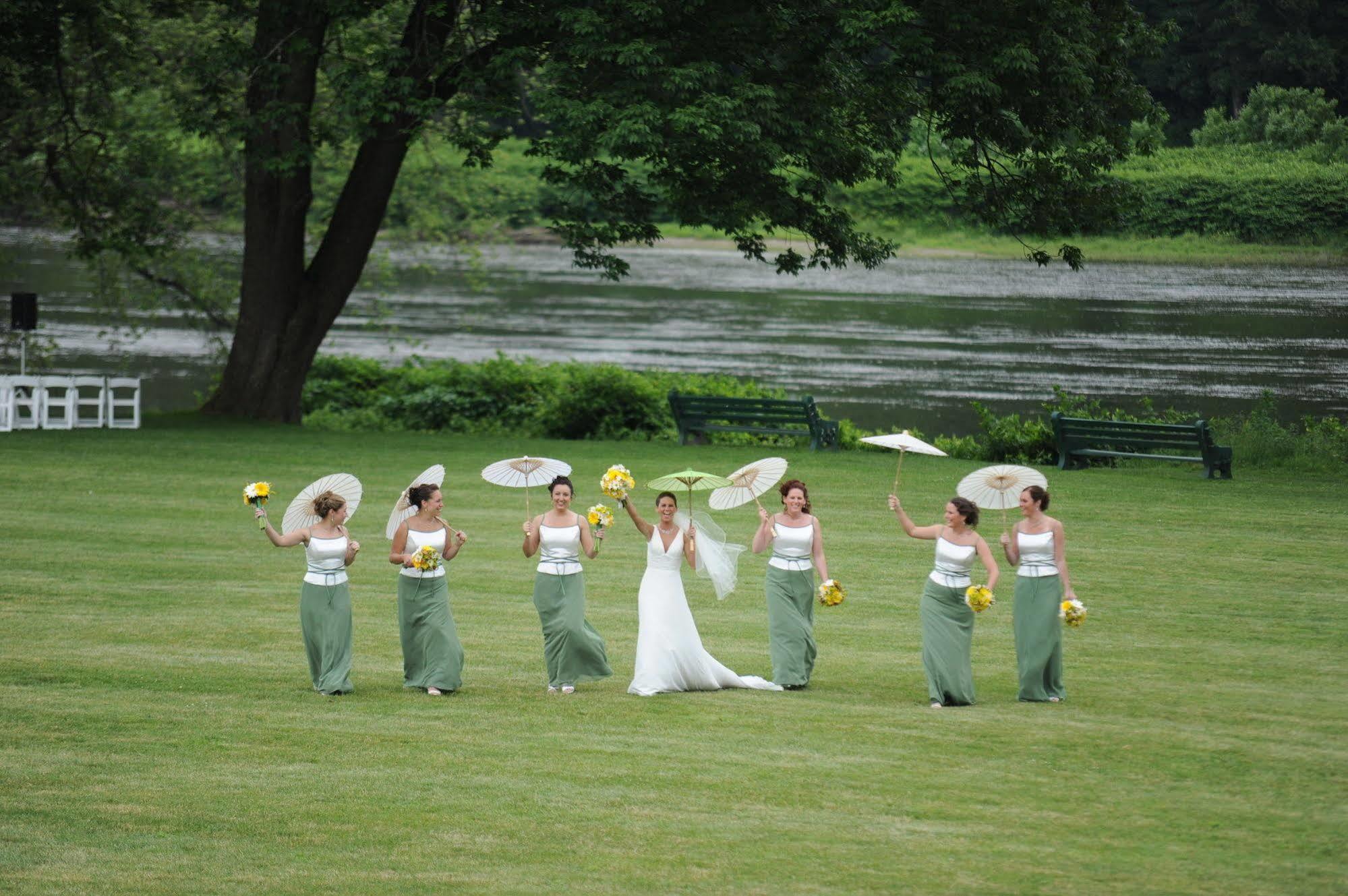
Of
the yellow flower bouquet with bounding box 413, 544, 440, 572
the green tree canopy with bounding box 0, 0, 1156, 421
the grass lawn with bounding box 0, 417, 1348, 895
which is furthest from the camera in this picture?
the green tree canopy with bounding box 0, 0, 1156, 421

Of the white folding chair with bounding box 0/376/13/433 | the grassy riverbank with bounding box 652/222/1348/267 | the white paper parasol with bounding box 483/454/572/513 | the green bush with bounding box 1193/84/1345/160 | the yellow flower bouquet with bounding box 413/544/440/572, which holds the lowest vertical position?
the white folding chair with bounding box 0/376/13/433

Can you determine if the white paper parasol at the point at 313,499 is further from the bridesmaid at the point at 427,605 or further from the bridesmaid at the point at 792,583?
the bridesmaid at the point at 792,583

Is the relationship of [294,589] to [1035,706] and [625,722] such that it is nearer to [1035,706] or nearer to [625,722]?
[625,722]

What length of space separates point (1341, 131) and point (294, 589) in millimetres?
26494

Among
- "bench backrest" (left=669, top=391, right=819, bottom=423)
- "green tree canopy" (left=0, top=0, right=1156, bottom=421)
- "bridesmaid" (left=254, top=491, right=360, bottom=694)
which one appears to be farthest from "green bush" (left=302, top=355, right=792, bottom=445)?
"bridesmaid" (left=254, top=491, right=360, bottom=694)

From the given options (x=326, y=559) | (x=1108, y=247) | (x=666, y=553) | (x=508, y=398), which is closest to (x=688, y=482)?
(x=666, y=553)

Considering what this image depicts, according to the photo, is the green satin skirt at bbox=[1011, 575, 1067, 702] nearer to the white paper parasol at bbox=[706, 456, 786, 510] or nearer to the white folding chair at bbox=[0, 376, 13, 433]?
the white paper parasol at bbox=[706, 456, 786, 510]

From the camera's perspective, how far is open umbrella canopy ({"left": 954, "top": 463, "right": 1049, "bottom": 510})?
1238 cm

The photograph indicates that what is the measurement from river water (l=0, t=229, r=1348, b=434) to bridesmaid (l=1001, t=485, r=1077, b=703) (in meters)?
23.1

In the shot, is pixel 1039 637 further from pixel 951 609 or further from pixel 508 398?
pixel 508 398

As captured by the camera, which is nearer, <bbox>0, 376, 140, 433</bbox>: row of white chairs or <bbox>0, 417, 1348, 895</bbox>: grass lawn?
<bbox>0, 417, 1348, 895</bbox>: grass lawn

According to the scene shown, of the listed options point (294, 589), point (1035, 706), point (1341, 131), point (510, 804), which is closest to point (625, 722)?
point (510, 804)

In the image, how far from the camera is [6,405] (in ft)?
92.1

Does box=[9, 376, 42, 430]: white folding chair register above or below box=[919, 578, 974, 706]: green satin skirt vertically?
below
